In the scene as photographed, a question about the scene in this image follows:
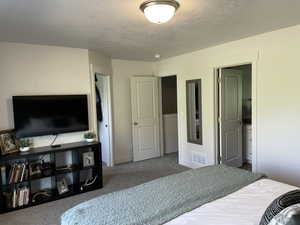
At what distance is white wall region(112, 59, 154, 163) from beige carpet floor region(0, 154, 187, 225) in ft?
1.14

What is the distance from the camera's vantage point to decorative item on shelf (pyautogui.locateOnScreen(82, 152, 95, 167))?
3.48 m

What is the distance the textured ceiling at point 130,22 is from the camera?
6.70 feet

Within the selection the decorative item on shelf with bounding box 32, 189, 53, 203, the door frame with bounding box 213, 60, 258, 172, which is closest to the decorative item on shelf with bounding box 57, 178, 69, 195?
the decorative item on shelf with bounding box 32, 189, 53, 203

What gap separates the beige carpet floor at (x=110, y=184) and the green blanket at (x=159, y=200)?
1.30 meters

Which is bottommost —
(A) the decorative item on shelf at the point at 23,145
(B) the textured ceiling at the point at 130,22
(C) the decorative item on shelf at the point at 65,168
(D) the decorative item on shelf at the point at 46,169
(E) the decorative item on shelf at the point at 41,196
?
(E) the decorative item on shelf at the point at 41,196

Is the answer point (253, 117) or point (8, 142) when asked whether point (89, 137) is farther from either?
point (253, 117)

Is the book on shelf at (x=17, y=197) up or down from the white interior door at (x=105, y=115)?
down

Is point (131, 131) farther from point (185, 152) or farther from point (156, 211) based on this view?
point (156, 211)

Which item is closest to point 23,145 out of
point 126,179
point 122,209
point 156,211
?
point 126,179

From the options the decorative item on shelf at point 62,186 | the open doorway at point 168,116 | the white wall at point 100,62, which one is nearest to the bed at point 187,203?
the decorative item on shelf at point 62,186

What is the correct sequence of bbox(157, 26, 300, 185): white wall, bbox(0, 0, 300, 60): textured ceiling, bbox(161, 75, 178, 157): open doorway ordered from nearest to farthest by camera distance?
bbox(0, 0, 300, 60): textured ceiling
bbox(157, 26, 300, 185): white wall
bbox(161, 75, 178, 157): open doorway

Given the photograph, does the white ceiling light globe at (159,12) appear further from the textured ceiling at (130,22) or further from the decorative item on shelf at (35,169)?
the decorative item on shelf at (35,169)

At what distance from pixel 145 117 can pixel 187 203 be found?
3.48 metres

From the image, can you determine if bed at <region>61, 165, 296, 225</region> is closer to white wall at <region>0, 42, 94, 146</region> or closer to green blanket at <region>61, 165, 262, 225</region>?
green blanket at <region>61, 165, 262, 225</region>
